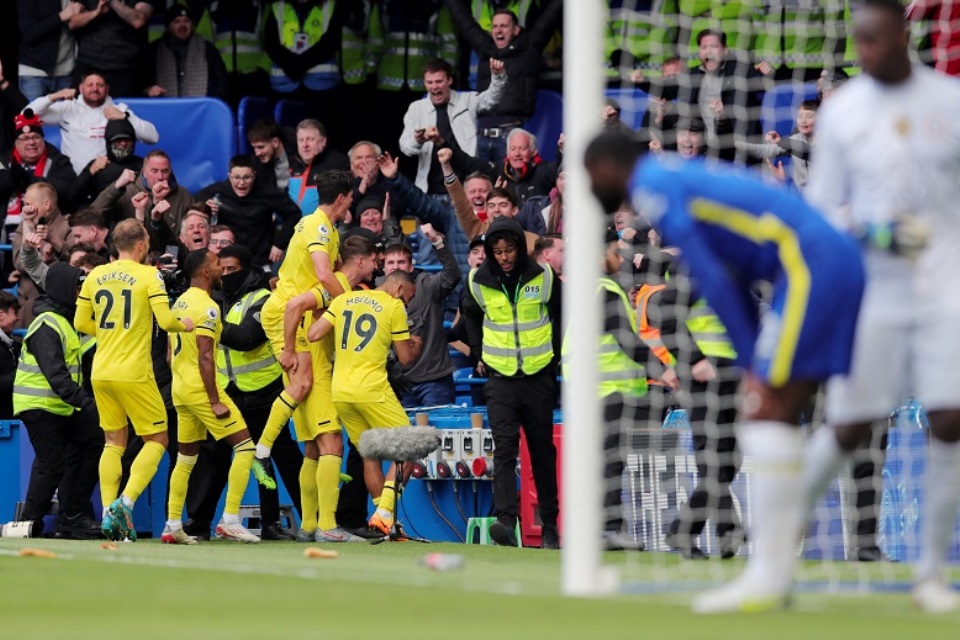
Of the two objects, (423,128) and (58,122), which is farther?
(58,122)

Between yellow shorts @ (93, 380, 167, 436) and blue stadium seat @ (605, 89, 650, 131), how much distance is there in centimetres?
394

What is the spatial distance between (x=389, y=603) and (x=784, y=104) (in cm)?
762

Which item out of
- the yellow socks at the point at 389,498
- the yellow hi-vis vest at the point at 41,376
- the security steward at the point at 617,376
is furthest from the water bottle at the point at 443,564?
the yellow hi-vis vest at the point at 41,376

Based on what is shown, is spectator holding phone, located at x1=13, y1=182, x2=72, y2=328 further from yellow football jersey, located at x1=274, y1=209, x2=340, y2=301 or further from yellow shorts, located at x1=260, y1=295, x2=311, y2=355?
yellow football jersey, located at x1=274, y1=209, x2=340, y2=301

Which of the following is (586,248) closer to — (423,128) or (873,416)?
(873,416)

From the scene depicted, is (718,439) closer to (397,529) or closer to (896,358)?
(397,529)

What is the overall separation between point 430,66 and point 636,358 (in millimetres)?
6626

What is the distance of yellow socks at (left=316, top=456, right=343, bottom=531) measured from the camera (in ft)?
42.1

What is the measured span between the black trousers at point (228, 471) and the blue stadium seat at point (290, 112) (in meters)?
5.89

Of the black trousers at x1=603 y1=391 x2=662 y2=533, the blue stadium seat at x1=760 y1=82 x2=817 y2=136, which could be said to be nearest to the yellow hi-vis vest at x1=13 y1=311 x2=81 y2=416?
the black trousers at x1=603 y1=391 x2=662 y2=533

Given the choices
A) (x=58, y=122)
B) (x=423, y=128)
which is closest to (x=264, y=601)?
(x=423, y=128)

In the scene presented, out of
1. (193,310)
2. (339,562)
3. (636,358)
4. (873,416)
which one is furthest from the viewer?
(193,310)

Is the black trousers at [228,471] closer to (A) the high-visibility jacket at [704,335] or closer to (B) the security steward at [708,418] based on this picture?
(A) the high-visibility jacket at [704,335]

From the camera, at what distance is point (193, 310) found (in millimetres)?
12719
